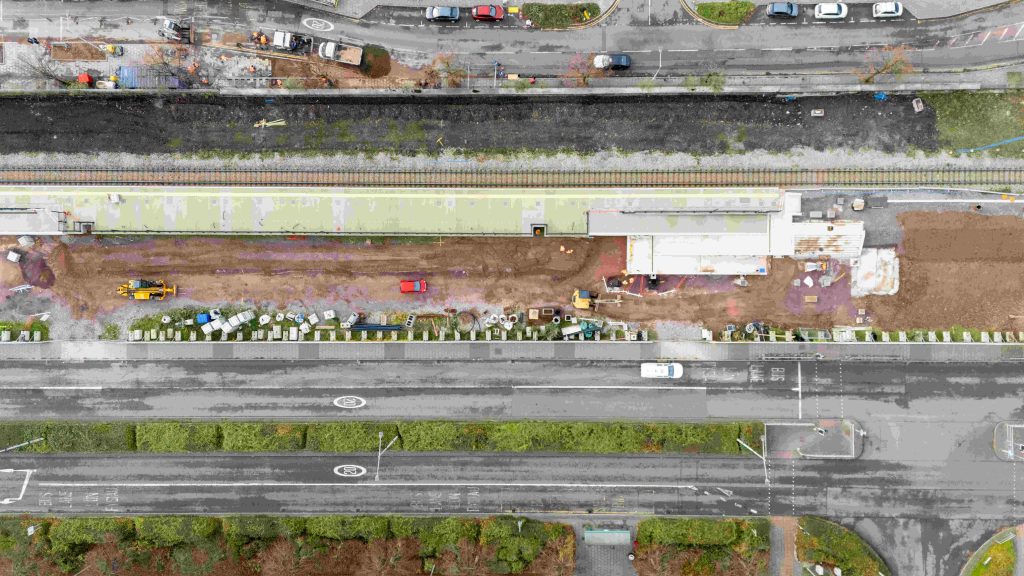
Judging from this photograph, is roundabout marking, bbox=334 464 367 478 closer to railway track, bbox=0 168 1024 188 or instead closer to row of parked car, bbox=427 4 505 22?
railway track, bbox=0 168 1024 188

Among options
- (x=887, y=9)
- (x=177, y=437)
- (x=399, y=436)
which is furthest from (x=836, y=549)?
(x=177, y=437)

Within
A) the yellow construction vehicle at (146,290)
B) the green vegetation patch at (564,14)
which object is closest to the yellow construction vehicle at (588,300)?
the green vegetation patch at (564,14)

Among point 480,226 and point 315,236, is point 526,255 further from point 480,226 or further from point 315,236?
point 315,236

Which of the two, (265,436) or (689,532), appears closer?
(689,532)

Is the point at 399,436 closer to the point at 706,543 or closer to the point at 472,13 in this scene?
the point at 706,543

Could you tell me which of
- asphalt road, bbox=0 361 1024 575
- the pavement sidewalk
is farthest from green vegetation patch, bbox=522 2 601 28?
asphalt road, bbox=0 361 1024 575

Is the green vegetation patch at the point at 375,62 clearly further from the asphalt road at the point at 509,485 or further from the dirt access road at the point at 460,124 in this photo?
the asphalt road at the point at 509,485
